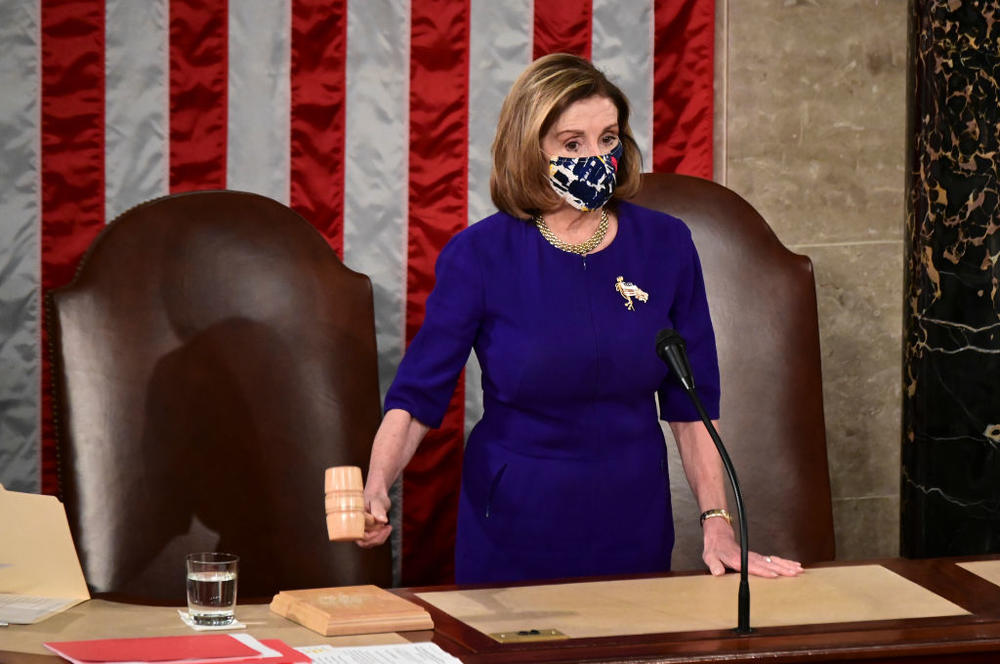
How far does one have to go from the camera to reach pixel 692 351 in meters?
2.67

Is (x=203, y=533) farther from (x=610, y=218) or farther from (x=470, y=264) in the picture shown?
(x=610, y=218)

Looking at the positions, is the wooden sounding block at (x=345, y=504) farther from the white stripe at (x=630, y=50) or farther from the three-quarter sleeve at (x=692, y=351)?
the white stripe at (x=630, y=50)

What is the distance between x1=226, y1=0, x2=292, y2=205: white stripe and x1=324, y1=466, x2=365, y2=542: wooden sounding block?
5.92 feet

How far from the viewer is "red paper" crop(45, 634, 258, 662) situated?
1812 mm

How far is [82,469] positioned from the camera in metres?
3.11

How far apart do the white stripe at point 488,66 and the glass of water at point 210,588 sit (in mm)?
1798

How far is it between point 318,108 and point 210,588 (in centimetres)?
194

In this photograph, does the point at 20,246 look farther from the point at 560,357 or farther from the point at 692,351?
the point at 692,351

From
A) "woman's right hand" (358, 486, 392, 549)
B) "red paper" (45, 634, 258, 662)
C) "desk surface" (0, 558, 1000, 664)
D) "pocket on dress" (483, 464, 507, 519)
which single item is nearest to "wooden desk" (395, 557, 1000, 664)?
"desk surface" (0, 558, 1000, 664)

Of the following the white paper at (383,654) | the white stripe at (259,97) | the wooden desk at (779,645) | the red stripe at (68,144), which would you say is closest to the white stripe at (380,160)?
the white stripe at (259,97)

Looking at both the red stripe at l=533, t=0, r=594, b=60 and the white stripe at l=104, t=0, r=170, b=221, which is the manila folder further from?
the red stripe at l=533, t=0, r=594, b=60

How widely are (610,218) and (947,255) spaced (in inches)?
68.9

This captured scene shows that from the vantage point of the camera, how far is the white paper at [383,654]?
1847 millimetres

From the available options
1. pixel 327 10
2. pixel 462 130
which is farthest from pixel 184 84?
pixel 462 130
